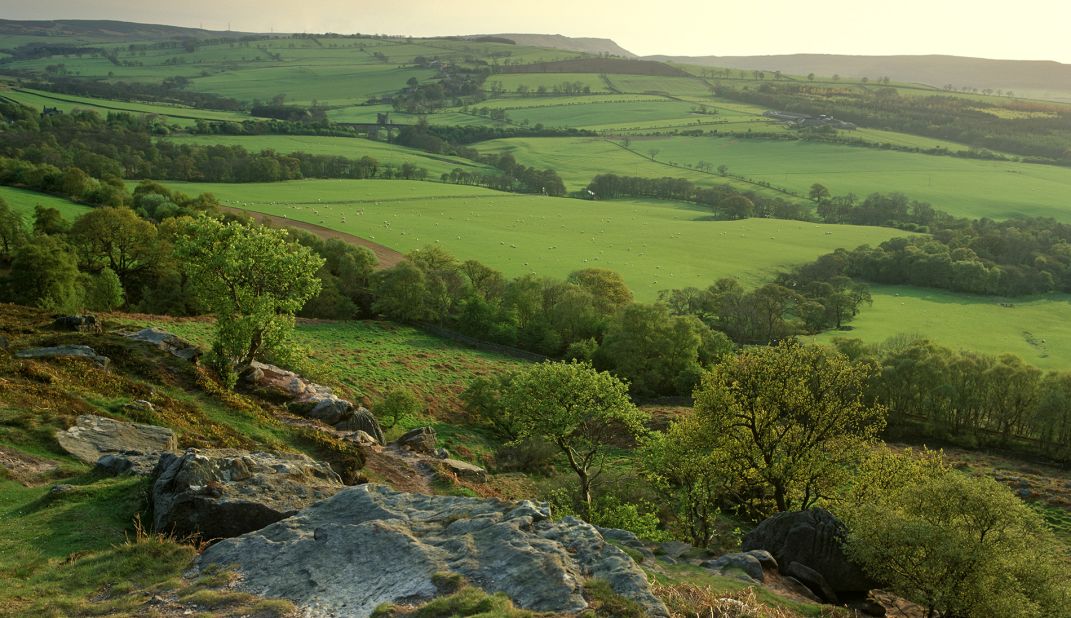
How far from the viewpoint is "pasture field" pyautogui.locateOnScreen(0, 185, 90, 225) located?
104019 mm

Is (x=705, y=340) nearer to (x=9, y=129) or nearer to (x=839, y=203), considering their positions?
(x=839, y=203)

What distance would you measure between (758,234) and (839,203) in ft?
126

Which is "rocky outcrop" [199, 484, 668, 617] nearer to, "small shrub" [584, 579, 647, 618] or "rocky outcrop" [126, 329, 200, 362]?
"small shrub" [584, 579, 647, 618]

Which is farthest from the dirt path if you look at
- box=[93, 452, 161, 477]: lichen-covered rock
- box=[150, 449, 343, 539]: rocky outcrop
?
box=[150, 449, 343, 539]: rocky outcrop

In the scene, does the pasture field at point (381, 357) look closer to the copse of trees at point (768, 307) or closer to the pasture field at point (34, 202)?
the copse of trees at point (768, 307)

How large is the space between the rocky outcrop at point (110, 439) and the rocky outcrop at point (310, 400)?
1092 cm

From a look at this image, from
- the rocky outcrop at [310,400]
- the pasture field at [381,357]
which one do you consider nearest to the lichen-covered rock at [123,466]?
the rocky outcrop at [310,400]

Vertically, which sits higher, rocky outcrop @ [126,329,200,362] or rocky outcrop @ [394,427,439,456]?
rocky outcrop @ [126,329,200,362]

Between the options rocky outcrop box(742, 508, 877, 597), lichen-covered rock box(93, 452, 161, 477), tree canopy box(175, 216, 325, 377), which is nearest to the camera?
lichen-covered rock box(93, 452, 161, 477)

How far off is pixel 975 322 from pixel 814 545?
10306 centimetres

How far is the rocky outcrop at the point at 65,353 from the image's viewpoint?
1339 inches

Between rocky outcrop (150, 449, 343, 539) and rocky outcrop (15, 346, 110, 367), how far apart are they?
46.6ft

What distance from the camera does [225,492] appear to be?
2209 cm

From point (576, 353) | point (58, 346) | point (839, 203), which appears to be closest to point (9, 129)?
point (576, 353)
